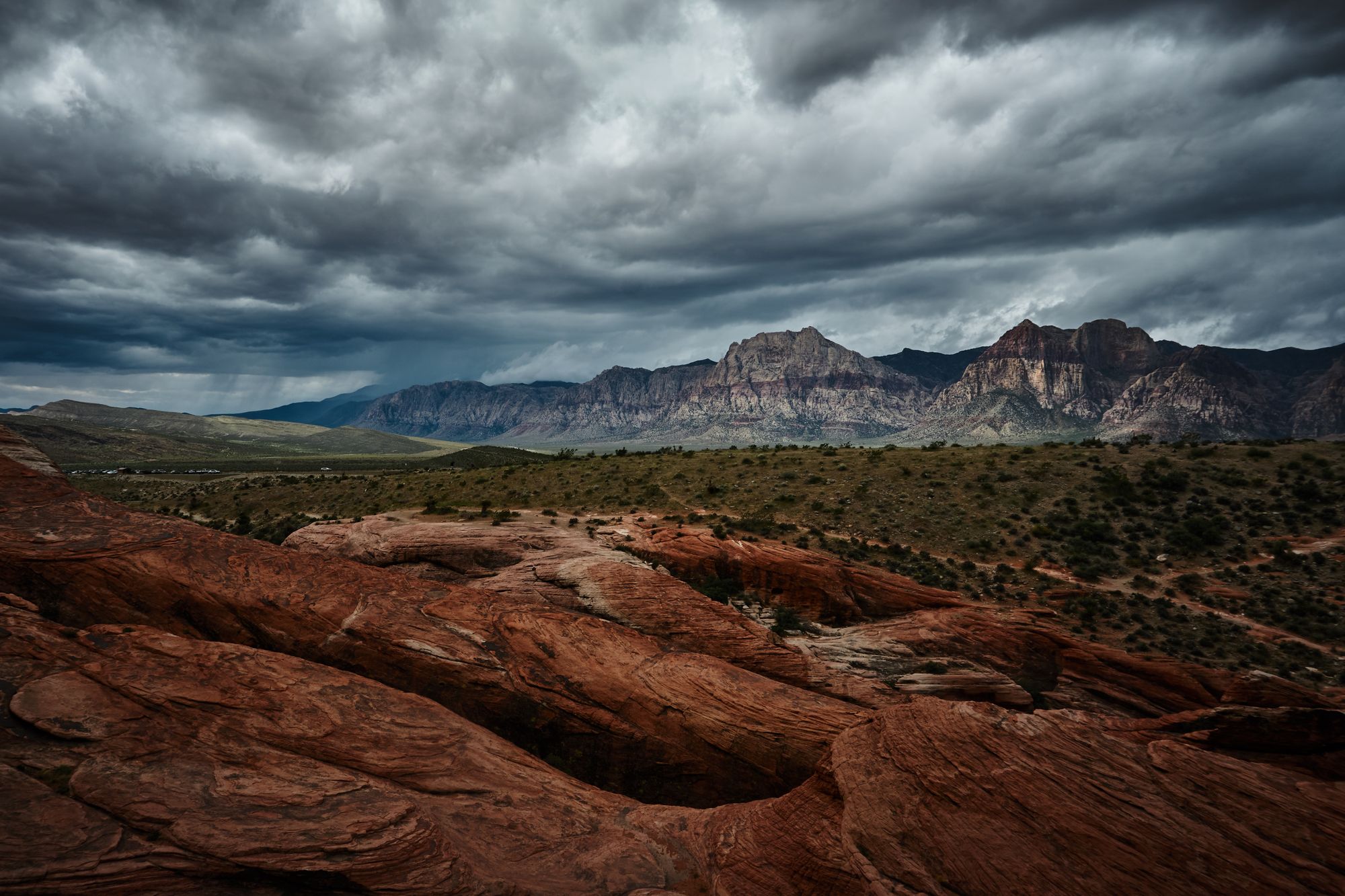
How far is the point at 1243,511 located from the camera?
145 ft

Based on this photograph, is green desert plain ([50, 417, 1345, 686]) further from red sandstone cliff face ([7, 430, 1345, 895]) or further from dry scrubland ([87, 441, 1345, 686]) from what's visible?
red sandstone cliff face ([7, 430, 1345, 895])

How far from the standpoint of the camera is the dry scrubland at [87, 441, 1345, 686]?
1324 inches

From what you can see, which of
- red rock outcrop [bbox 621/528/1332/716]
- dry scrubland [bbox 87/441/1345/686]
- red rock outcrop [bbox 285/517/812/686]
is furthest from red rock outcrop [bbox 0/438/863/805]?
dry scrubland [bbox 87/441/1345/686]

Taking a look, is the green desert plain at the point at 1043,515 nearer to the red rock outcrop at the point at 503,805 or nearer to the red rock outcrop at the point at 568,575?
the red rock outcrop at the point at 568,575

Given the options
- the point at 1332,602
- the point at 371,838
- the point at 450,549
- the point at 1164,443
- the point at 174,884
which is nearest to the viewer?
the point at 174,884

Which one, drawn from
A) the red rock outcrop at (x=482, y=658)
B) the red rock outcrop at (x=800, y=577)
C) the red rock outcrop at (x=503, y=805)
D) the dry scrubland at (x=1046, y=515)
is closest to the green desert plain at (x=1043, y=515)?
the dry scrubland at (x=1046, y=515)

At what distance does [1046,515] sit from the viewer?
47.1 meters

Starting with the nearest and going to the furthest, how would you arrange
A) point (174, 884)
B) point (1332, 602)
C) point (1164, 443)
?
point (174, 884) < point (1332, 602) < point (1164, 443)

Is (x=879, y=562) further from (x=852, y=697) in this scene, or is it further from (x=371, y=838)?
(x=371, y=838)

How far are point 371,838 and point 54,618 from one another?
49.1ft

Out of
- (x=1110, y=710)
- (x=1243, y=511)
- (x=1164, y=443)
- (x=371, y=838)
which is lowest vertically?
(x=1110, y=710)

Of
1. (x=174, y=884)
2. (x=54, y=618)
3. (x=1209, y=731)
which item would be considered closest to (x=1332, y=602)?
(x=1209, y=731)

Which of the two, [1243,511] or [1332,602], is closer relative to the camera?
[1332,602]

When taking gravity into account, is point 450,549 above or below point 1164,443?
below
